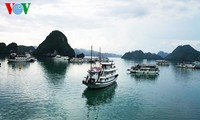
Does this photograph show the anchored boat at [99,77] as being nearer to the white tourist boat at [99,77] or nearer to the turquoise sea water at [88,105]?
the white tourist boat at [99,77]

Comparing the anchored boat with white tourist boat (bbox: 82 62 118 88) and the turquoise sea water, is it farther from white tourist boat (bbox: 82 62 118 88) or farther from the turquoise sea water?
the turquoise sea water

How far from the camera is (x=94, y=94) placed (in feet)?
239

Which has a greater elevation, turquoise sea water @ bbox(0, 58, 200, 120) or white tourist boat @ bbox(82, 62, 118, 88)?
white tourist boat @ bbox(82, 62, 118, 88)

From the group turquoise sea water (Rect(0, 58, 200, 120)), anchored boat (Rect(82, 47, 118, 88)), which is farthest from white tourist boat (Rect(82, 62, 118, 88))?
turquoise sea water (Rect(0, 58, 200, 120))

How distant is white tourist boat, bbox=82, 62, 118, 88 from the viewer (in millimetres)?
76450

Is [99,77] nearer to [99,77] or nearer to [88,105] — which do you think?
[99,77]

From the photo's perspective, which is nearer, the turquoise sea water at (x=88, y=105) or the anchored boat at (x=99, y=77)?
the turquoise sea water at (x=88, y=105)

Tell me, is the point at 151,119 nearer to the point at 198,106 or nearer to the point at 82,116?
the point at 82,116

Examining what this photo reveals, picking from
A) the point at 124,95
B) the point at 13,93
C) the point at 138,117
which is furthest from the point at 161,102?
the point at 13,93

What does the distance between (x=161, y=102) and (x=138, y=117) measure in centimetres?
1730

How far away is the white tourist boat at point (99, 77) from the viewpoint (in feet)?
251

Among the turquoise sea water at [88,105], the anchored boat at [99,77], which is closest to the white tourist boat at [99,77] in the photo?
the anchored boat at [99,77]

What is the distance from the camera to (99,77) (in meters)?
79.3

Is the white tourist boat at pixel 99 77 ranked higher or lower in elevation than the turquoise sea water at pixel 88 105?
higher
